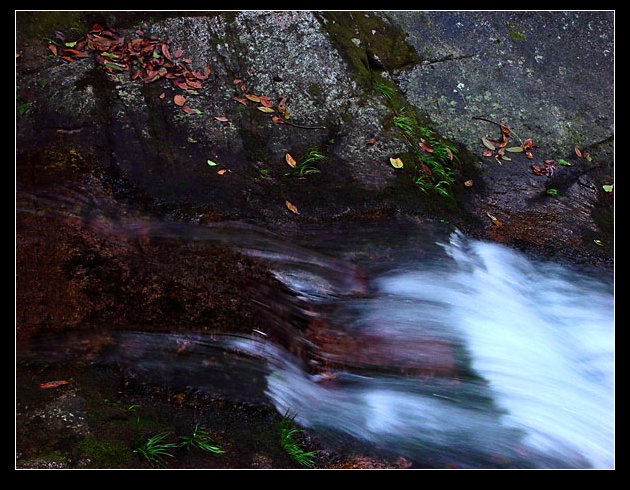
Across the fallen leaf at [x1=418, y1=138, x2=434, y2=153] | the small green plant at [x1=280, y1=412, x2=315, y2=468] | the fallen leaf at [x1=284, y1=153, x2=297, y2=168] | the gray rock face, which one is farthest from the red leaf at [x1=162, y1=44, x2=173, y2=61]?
the small green plant at [x1=280, y1=412, x2=315, y2=468]

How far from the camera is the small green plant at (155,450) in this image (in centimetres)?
344

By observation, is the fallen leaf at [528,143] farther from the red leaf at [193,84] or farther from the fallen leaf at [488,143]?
the red leaf at [193,84]

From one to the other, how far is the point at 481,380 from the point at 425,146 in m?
2.44

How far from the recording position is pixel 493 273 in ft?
15.7

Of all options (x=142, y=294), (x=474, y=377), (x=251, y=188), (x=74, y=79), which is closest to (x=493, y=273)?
(x=474, y=377)

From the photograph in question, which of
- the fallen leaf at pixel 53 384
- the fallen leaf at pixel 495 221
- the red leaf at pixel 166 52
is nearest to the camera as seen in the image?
the fallen leaf at pixel 53 384

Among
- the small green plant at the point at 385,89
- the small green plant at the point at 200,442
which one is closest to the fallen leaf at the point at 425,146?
the small green plant at the point at 385,89

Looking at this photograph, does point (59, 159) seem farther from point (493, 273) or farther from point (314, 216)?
point (493, 273)

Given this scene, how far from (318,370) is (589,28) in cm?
556

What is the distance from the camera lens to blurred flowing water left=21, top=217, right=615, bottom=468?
3840mm

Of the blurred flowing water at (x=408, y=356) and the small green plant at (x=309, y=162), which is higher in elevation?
the small green plant at (x=309, y=162)

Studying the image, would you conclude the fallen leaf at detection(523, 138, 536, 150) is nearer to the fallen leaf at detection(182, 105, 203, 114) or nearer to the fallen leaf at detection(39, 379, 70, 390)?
the fallen leaf at detection(182, 105, 203, 114)

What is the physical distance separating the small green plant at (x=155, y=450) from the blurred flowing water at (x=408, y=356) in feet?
1.29
